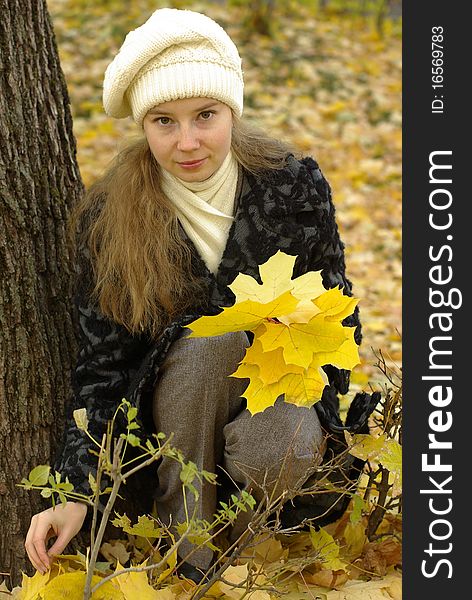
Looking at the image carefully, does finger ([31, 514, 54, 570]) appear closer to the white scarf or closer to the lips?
the white scarf

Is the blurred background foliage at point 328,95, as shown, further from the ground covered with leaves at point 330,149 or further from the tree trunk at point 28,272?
the tree trunk at point 28,272

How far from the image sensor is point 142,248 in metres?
1.94

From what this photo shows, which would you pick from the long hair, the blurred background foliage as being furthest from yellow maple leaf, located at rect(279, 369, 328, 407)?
the blurred background foliage

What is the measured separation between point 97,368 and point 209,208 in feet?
1.44

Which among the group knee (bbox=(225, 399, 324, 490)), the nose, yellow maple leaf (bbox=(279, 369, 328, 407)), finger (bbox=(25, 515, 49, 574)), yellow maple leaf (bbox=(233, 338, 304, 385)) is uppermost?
the nose

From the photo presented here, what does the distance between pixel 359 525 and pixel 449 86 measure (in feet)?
3.43

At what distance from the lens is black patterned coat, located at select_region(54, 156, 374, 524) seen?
76.7 inches

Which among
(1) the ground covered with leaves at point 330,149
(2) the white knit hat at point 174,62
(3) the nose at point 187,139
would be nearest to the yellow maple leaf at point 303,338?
(1) the ground covered with leaves at point 330,149

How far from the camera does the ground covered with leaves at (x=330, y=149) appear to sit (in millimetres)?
1927

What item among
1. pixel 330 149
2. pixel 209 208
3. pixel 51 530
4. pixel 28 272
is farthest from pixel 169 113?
pixel 330 149

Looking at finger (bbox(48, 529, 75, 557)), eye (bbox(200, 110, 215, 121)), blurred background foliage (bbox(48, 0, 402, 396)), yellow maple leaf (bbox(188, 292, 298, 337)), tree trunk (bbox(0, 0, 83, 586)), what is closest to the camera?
yellow maple leaf (bbox(188, 292, 298, 337))

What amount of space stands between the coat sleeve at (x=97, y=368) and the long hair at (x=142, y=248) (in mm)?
36

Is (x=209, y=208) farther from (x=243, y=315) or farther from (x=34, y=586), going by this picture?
(x=34, y=586)

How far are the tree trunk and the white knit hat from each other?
292 millimetres
